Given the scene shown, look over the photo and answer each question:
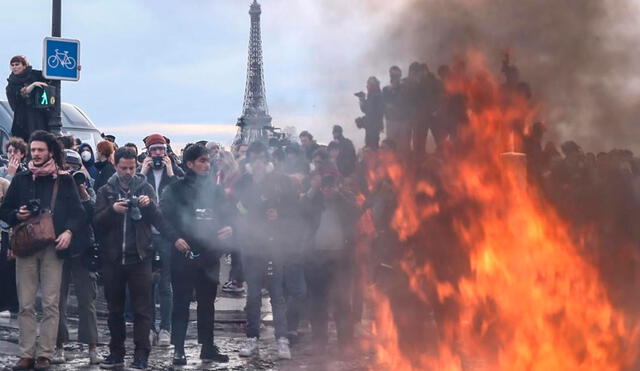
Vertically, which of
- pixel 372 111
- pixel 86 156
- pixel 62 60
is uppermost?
pixel 62 60

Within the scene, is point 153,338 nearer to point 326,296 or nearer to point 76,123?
point 326,296

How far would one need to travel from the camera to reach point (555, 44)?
22.4 feet

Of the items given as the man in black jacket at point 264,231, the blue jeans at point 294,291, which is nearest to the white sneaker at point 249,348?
the man in black jacket at point 264,231

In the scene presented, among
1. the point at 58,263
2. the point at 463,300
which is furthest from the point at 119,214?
the point at 463,300

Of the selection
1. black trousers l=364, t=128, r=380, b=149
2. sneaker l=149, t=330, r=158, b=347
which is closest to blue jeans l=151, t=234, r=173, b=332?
sneaker l=149, t=330, r=158, b=347

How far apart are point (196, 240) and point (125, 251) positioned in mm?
638

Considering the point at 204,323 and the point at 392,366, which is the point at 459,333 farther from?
the point at 204,323

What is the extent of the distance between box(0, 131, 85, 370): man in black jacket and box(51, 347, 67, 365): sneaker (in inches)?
11.7

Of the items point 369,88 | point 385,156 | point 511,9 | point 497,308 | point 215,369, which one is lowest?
point 215,369

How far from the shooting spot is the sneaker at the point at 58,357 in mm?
8062

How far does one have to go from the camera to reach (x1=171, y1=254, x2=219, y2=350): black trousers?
809 cm

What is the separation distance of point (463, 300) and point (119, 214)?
10.1 feet

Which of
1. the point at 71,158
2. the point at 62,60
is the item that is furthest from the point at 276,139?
the point at 62,60

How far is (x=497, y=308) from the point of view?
6.87 metres
